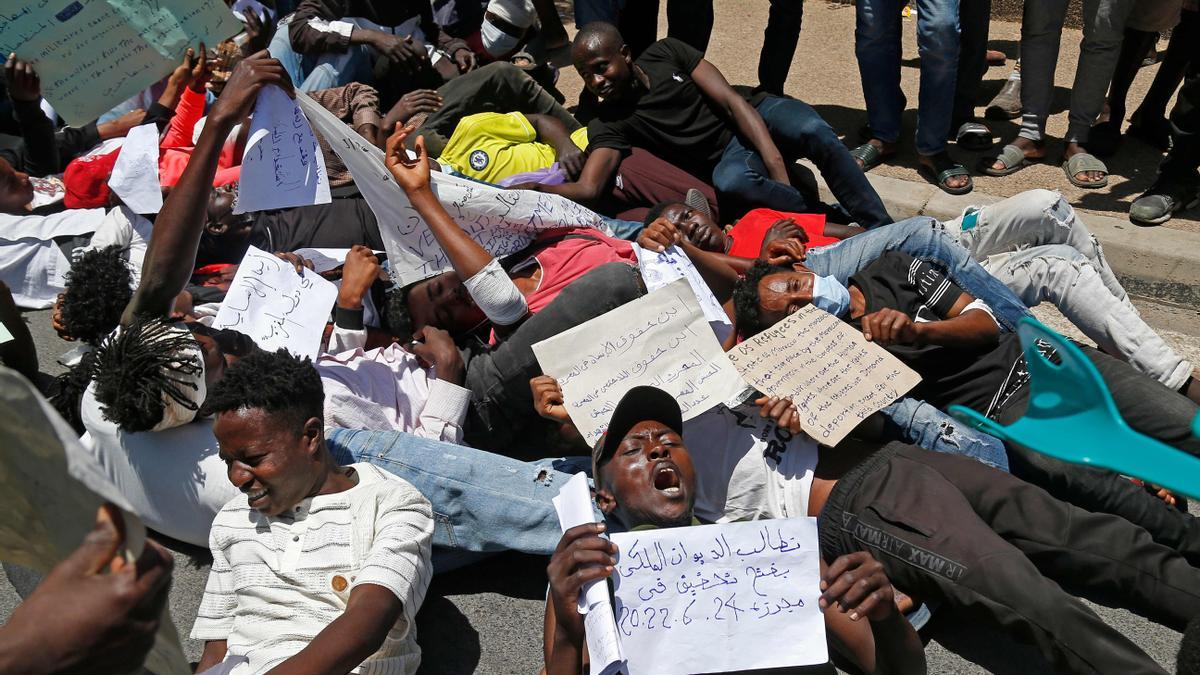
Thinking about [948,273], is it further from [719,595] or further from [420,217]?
[420,217]

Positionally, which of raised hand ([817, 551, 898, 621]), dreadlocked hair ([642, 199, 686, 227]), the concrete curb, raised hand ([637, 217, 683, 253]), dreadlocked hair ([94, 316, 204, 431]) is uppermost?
dreadlocked hair ([94, 316, 204, 431])

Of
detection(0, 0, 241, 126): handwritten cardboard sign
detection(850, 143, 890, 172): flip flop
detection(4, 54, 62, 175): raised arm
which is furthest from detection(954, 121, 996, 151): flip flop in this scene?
detection(4, 54, 62, 175): raised arm

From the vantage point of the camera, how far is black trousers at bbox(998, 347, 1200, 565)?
122 inches

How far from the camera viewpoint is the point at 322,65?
630 centimetres

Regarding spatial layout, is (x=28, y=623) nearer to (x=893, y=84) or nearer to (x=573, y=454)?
(x=573, y=454)

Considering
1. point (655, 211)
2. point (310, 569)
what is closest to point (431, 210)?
point (655, 211)

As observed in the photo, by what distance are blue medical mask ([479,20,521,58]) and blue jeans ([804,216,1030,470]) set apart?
3277mm

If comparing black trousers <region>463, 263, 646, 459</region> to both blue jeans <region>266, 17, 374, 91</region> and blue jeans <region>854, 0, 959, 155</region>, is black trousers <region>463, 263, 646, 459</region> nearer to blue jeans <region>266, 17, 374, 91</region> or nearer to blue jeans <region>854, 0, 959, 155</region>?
blue jeans <region>854, 0, 959, 155</region>

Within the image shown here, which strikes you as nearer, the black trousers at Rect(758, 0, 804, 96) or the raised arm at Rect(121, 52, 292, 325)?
the raised arm at Rect(121, 52, 292, 325)

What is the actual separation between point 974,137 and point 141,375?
472cm

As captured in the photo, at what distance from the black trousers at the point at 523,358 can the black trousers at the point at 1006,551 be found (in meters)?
1.05

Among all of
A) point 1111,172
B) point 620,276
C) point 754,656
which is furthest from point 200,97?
point 1111,172

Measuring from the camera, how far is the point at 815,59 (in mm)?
7480

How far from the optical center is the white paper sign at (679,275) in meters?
3.63
